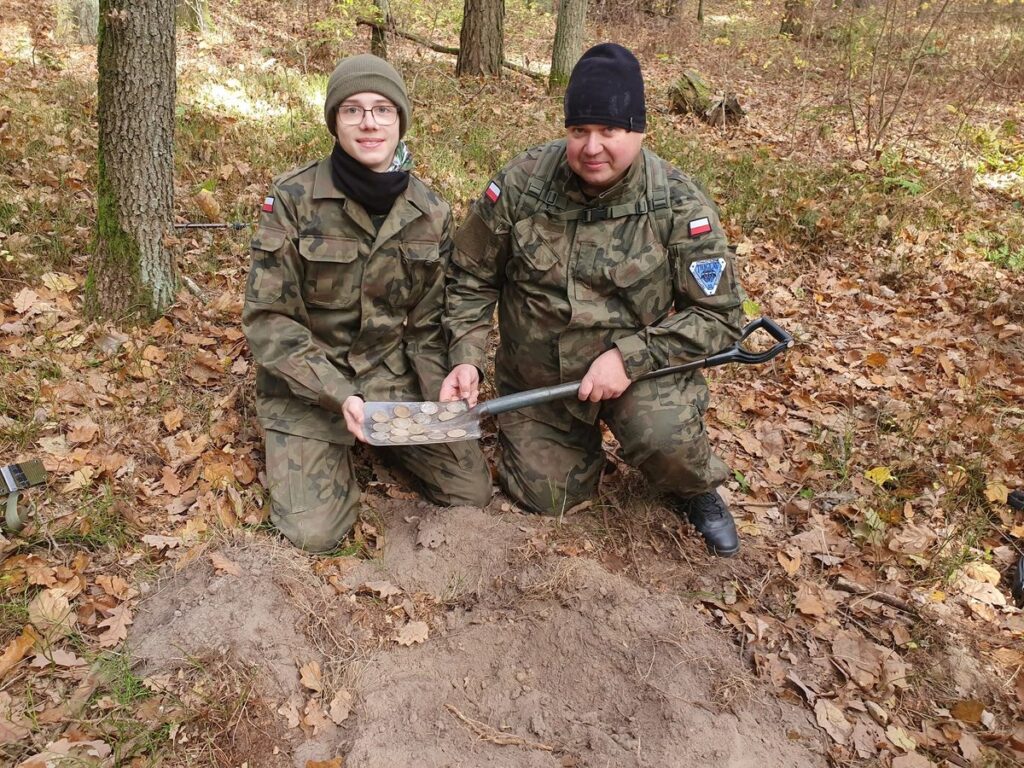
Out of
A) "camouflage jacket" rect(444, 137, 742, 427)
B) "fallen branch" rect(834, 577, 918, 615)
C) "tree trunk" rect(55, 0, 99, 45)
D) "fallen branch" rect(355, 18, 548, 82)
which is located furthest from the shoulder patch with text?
"tree trunk" rect(55, 0, 99, 45)

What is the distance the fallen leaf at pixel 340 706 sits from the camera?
2346 mm

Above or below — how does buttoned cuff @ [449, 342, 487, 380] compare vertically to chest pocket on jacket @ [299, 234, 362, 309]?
below

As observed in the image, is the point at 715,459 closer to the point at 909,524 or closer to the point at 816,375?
the point at 909,524

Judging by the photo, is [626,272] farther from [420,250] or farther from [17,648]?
[17,648]

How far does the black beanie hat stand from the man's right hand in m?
1.15

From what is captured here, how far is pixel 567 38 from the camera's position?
28.0 feet

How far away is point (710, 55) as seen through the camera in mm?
12273

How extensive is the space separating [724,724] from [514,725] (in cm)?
72

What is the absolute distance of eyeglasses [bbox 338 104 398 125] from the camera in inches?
112

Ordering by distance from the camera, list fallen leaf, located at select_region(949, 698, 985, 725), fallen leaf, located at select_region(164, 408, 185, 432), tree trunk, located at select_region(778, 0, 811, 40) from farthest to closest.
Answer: tree trunk, located at select_region(778, 0, 811, 40)
fallen leaf, located at select_region(164, 408, 185, 432)
fallen leaf, located at select_region(949, 698, 985, 725)

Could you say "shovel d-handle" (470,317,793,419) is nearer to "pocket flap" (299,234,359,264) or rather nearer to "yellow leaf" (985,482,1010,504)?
"pocket flap" (299,234,359,264)

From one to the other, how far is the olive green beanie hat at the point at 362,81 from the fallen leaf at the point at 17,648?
220 cm

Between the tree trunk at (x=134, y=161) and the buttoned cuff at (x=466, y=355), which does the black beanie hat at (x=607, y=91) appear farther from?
the tree trunk at (x=134, y=161)

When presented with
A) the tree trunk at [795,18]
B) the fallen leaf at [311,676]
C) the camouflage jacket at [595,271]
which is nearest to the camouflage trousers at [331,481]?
the camouflage jacket at [595,271]
